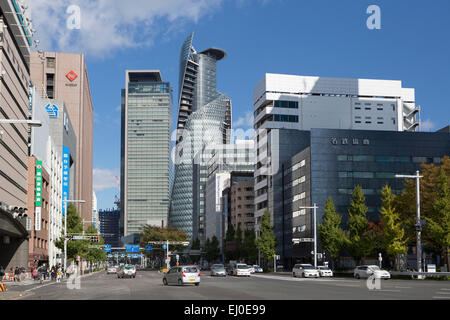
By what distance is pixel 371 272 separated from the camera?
2469 inches

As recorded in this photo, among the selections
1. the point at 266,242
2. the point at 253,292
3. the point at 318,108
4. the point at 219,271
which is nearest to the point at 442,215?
the point at 219,271

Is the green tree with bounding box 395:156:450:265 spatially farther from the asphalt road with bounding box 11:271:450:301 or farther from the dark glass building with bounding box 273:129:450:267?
the dark glass building with bounding box 273:129:450:267

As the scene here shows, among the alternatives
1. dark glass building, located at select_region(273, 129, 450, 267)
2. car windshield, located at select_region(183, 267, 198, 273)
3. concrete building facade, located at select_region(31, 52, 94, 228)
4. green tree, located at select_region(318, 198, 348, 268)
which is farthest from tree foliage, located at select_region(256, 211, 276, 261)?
concrete building facade, located at select_region(31, 52, 94, 228)

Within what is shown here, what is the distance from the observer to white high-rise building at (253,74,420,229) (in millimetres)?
149462

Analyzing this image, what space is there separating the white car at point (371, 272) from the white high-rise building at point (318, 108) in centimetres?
7209

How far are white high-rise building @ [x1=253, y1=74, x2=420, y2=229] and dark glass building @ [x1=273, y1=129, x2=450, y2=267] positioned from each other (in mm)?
21081

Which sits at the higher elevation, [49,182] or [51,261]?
[49,182]

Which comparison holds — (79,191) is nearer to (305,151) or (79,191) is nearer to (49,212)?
(49,212)

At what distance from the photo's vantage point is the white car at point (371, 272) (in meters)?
60.4

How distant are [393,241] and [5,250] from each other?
56058mm

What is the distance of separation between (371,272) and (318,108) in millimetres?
102144

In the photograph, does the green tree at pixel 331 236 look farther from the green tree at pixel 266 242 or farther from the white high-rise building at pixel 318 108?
the white high-rise building at pixel 318 108

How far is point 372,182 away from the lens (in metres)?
118
